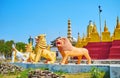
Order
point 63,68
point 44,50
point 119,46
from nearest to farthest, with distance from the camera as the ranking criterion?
point 63,68 → point 44,50 → point 119,46

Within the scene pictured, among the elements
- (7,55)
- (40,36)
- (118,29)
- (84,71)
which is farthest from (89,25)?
(7,55)

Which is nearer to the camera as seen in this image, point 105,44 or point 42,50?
point 42,50

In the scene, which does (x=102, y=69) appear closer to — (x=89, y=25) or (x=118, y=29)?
(x=118, y=29)

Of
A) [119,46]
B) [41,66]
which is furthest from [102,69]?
[119,46]

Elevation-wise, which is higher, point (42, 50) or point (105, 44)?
point (105, 44)

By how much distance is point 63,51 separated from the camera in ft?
46.8

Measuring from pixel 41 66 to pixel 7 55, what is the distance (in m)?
46.4

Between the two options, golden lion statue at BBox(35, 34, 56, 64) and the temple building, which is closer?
golden lion statue at BBox(35, 34, 56, 64)

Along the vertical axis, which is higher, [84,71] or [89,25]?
[89,25]

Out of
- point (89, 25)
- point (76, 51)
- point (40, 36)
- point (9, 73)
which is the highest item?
point (89, 25)

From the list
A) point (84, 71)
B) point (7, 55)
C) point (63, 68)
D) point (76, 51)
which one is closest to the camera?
point (84, 71)

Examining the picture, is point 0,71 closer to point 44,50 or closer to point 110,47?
point 44,50

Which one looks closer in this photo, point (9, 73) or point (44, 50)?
point (9, 73)

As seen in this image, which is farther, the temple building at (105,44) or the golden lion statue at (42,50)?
the temple building at (105,44)
